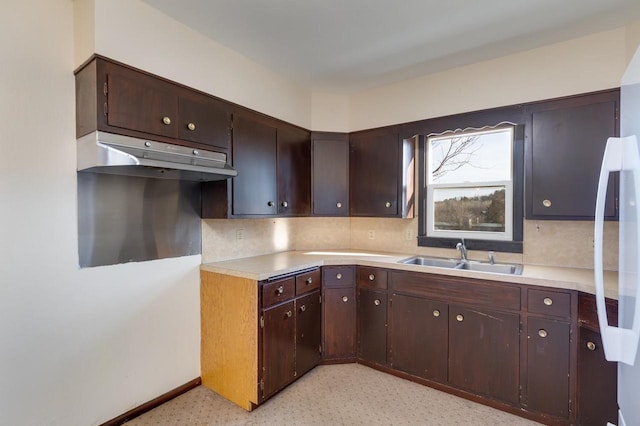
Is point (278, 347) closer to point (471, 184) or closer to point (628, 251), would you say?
point (628, 251)

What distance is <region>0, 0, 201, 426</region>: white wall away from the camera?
1.60m

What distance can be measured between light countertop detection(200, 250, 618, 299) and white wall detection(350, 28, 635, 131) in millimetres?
1315

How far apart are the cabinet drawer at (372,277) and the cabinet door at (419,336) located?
0.16 m

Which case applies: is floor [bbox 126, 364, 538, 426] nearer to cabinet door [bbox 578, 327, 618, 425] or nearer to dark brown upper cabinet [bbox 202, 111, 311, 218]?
cabinet door [bbox 578, 327, 618, 425]

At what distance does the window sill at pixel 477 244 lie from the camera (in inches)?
101

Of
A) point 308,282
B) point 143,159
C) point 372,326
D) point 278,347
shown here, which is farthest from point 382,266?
point 143,159

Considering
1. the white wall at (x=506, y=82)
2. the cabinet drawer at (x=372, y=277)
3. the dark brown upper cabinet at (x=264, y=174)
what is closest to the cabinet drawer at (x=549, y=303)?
the cabinet drawer at (x=372, y=277)

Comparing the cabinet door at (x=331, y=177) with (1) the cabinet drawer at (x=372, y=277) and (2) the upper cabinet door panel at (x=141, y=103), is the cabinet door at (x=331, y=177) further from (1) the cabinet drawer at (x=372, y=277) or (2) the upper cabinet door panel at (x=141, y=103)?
(2) the upper cabinet door panel at (x=141, y=103)

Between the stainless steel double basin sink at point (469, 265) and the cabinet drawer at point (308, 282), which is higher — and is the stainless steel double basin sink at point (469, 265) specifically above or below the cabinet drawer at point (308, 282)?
above

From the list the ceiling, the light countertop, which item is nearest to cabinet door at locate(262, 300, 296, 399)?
the light countertop

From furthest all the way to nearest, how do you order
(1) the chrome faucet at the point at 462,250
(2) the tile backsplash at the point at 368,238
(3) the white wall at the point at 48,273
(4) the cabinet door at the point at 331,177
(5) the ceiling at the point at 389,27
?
(4) the cabinet door at the point at 331,177 < (1) the chrome faucet at the point at 462,250 < (2) the tile backsplash at the point at 368,238 < (5) the ceiling at the point at 389,27 < (3) the white wall at the point at 48,273

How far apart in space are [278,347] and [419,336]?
3.71 ft

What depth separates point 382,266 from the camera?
263 cm

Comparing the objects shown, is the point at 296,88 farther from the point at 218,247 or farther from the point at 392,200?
the point at 218,247
